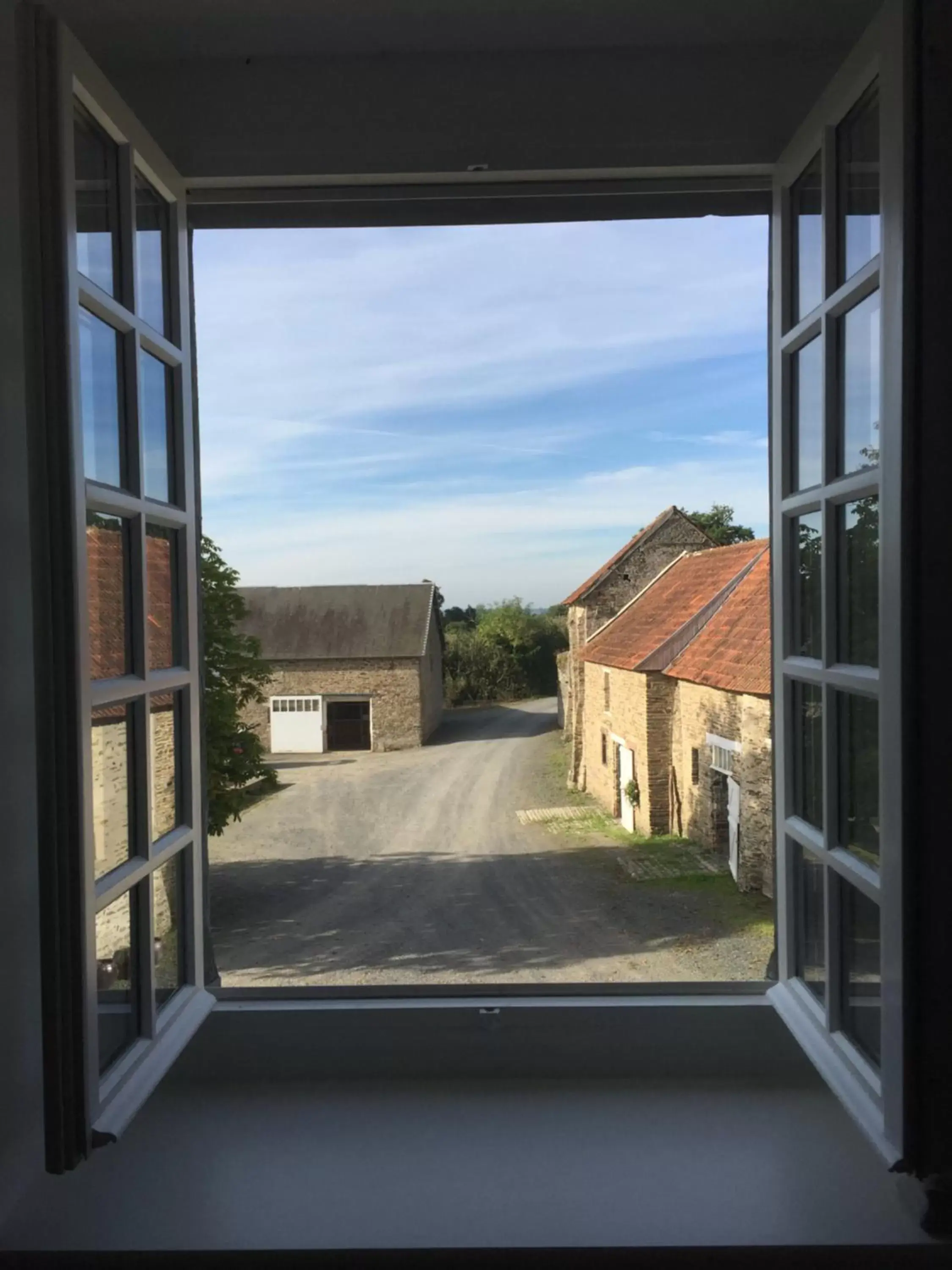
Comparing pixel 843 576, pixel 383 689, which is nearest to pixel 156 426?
pixel 383 689

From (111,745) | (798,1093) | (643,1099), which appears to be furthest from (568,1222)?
(111,745)

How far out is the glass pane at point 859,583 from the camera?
48.9 inches

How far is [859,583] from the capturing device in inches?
51.0

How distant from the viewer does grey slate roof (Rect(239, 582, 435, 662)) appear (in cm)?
203

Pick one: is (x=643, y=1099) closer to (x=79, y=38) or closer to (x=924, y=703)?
(x=924, y=703)

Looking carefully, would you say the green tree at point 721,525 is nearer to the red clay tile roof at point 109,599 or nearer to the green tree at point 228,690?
the green tree at point 228,690

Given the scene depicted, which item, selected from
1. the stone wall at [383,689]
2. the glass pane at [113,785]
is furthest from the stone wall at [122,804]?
the stone wall at [383,689]

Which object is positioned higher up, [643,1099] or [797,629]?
[797,629]

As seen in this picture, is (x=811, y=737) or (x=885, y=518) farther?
(x=811, y=737)

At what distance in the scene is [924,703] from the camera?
1.06 metres

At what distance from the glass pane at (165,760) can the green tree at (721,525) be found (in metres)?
1.24

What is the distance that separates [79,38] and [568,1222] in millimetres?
2012

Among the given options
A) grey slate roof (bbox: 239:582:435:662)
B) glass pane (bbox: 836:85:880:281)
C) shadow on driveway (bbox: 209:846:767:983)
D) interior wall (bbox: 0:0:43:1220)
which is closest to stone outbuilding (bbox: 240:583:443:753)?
grey slate roof (bbox: 239:582:435:662)

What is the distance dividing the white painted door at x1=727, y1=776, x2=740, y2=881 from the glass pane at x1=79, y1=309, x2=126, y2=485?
1.37 m
